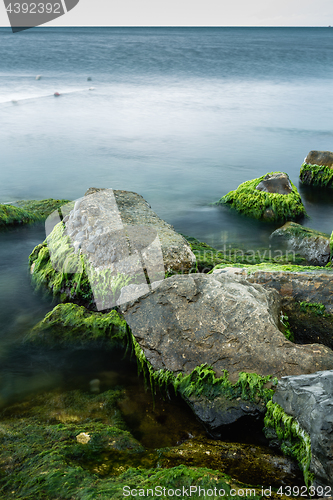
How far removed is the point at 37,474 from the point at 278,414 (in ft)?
5.71

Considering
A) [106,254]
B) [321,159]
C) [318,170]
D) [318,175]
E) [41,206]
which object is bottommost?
[318,175]

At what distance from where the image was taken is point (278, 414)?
111 inches

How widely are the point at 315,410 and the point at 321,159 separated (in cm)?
883

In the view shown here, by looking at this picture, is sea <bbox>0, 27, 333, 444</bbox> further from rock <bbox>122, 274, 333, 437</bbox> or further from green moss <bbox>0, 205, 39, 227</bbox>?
rock <bbox>122, 274, 333, 437</bbox>

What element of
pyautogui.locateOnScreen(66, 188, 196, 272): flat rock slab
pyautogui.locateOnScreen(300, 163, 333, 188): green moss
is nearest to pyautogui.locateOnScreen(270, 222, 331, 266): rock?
pyautogui.locateOnScreen(66, 188, 196, 272): flat rock slab

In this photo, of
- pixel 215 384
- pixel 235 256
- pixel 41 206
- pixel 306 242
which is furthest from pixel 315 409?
pixel 41 206

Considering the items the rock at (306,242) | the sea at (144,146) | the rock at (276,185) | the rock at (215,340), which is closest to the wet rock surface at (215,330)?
the rock at (215,340)

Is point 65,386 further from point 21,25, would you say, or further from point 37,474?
point 21,25

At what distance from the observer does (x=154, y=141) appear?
578 inches

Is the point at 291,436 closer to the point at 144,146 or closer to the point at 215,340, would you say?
the point at 215,340

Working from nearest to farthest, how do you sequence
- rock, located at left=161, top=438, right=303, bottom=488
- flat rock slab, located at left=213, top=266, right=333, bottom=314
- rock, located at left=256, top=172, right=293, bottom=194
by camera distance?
rock, located at left=161, top=438, right=303, bottom=488 < flat rock slab, located at left=213, top=266, right=333, bottom=314 < rock, located at left=256, top=172, right=293, bottom=194

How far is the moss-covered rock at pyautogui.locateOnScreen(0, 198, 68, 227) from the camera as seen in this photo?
703 cm

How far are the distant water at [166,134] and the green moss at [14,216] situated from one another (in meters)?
2.19

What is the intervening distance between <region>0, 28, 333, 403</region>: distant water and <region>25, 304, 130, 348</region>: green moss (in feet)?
0.94
